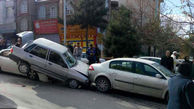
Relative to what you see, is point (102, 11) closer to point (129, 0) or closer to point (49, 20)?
point (129, 0)

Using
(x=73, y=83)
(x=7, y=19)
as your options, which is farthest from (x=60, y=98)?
(x=7, y=19)

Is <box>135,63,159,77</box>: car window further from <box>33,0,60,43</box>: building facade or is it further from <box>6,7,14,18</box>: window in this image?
<box>6,7,14,18</box>: window

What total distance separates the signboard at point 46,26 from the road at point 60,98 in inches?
787

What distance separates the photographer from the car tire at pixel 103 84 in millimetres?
7398

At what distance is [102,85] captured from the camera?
294 inches

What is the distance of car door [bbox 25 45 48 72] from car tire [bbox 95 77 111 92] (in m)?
2.26

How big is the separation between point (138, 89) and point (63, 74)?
301cm

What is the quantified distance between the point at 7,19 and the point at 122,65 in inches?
1254

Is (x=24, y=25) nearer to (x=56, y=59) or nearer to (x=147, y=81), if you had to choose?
(x=56, y=59)

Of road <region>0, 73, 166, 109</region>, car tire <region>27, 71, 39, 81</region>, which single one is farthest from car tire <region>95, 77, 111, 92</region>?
car tire <region>27, 71, 39, 81</region>

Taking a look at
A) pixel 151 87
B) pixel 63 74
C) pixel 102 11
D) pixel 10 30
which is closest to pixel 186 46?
pixel 151 87

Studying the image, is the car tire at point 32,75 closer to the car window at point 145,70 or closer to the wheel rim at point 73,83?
the wheel rim at point 73,83

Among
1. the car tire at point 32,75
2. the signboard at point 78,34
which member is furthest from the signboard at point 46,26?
the car tire at point 32,75

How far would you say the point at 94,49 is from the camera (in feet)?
35.5
